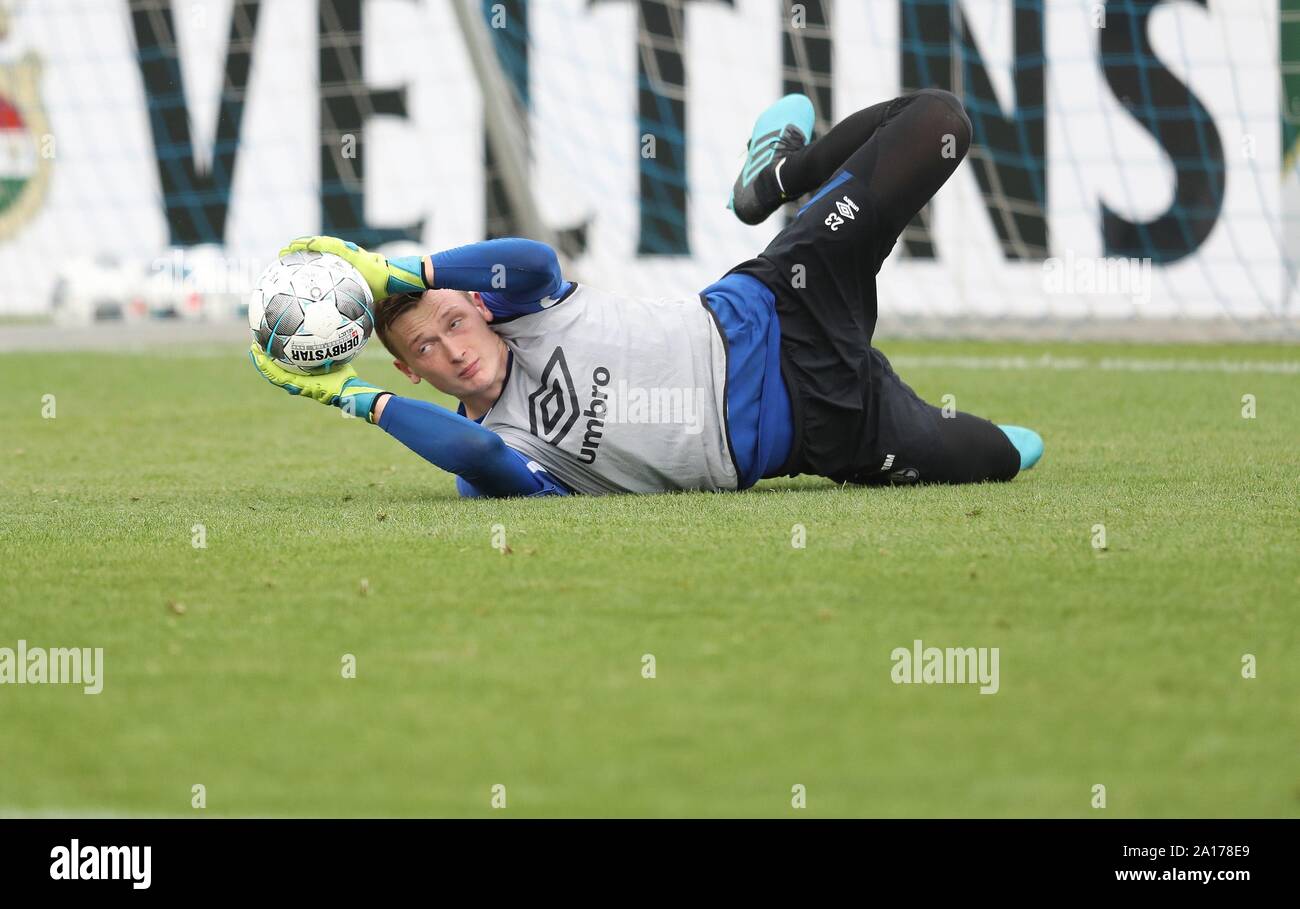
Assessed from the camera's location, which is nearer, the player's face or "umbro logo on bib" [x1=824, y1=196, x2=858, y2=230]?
the player's face

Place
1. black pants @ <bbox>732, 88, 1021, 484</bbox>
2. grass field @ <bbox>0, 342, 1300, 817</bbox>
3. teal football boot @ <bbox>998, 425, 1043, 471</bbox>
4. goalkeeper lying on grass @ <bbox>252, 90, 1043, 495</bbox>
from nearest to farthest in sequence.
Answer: grass field @ <bbox>0, 342, 1300, 817</bbox> → goalkeeper lying on grass @ <bbox>252, 90, 1043, 495</bbox> → black pants @ <bbox>732, 88, 1021, 484</bbox> → teal football boot @ <bbox>998, 425, 1043, 471</bbox>

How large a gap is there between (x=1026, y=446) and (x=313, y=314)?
2.45 metres

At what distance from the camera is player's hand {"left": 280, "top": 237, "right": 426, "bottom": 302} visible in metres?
4.78

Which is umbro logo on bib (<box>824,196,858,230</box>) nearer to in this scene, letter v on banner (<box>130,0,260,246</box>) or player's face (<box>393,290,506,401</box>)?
player's face (<box>393,290,506,401</box>)

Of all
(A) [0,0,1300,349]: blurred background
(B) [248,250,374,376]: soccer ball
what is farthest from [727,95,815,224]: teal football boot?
(A) [0,0,1300,349]: blurred background

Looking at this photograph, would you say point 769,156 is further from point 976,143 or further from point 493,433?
point 976,143

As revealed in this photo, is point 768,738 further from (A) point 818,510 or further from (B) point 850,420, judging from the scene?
(B) point 850,420

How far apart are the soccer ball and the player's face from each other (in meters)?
0.17

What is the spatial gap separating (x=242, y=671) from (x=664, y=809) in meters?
1.05

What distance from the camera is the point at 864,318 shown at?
529cm

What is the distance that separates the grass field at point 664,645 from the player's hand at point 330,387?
333 millimetres

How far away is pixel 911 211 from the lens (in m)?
5.30

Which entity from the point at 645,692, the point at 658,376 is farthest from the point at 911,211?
the point at 645,692

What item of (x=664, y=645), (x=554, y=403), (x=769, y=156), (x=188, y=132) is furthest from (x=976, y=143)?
(x=664, y=645)
